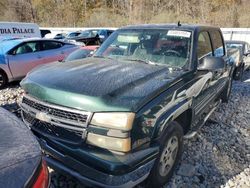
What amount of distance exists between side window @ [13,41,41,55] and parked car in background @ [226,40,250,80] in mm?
6531

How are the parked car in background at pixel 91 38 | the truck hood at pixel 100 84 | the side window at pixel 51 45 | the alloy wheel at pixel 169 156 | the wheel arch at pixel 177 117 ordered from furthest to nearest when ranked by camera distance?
the parked car in background at pixel 91 38 < the side window at pixel 51 45 < the alloy wheel at pixel 169 156 < the wheel arch at pixel 177 117 < the truck hood at pixel 100 84

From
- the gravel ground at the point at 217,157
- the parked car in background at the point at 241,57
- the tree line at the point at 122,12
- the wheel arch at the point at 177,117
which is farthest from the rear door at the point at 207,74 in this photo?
the tree line at the point at 122,12

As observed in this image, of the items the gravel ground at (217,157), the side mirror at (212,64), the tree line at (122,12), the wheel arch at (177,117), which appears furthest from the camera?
the tree line at (122,12)

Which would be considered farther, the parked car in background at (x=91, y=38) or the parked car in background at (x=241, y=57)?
the parked car in background at (x=91, y=38)

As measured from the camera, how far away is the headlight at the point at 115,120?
2.40 m

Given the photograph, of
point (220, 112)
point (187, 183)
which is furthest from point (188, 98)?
point (220, 112)

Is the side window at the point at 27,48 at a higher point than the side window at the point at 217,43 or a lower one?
lower

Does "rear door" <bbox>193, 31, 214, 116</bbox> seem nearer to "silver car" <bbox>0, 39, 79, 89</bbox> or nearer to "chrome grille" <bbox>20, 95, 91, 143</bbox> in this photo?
"chrome grille" <bbox>20, 95, 91, 143</bbox>

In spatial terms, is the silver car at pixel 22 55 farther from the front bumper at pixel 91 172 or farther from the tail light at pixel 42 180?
the tail light at pixel 42 180

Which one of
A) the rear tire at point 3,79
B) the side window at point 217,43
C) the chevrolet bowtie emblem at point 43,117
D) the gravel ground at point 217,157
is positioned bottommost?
the gravel ground at point 217,157

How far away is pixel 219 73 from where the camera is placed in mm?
4832

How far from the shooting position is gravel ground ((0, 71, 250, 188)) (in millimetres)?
3387

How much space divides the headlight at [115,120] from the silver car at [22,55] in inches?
250

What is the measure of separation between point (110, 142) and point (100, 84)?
62 cm
